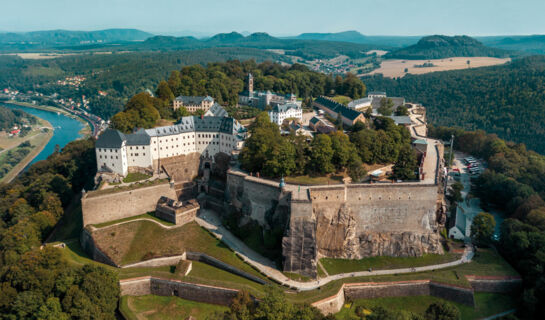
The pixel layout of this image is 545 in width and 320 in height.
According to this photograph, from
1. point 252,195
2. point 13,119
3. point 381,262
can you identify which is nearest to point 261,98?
point 252,195

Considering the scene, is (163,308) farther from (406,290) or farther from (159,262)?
(406,290)

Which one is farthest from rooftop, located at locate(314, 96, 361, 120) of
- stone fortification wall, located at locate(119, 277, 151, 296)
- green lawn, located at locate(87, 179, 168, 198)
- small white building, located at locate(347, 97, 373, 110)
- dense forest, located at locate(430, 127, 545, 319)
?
stone fortification wall, located at locate(119, 277, 151, 296)

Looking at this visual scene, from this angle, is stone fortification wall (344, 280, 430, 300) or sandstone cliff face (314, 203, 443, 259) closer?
stone fortification wall (344, 280, 430, 300)

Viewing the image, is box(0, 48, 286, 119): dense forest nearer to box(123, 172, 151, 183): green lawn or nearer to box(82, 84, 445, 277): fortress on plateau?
box(123, 172, 151, 183): green lawn

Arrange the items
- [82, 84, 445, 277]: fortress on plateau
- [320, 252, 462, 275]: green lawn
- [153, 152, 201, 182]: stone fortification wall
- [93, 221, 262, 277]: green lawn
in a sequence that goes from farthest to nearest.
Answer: [153, 152, 201, 182]: stone fortification wall, [320, 252, 462, 275]: green lawn, [93, 221, 262, 277]: green lawn, [82, 84, 445, 277]: fortress on plateau

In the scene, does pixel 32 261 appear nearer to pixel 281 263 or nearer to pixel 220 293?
pixel 220 293

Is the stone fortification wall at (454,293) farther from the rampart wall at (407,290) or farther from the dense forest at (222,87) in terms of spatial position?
the dense forest at (222,87)

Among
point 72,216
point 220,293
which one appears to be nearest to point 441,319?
point 220,293

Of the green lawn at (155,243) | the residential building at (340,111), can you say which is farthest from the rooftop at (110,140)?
the residential building at (340,111)
